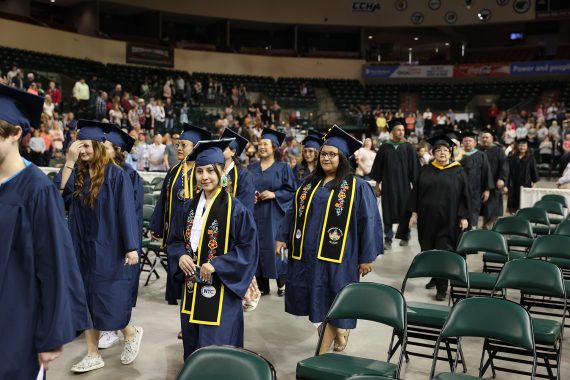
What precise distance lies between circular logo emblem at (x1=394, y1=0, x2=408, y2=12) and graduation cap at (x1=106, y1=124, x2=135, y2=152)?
95.1 ft

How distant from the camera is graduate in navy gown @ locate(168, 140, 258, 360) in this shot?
12.9 feet

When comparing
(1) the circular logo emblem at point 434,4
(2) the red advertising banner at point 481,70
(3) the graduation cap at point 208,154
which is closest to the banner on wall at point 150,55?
(1) the circular logo emblem at point 434,4

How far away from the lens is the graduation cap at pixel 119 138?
5.04 meters

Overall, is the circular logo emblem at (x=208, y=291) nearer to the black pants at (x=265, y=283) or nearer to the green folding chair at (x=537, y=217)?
the black pants at (x=265, y=283)

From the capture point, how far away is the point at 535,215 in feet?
28.2

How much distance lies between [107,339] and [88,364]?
611 millimetres

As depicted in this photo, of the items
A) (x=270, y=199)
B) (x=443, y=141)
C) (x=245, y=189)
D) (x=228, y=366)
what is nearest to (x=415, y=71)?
(x=443, y=141)

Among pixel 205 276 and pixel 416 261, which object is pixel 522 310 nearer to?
pixel 416 261

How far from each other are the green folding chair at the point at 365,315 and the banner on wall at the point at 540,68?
2850 centimetres

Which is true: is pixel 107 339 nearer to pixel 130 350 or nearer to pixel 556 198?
pixel 130 350

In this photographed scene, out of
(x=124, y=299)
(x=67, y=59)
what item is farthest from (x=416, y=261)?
(x=67, y=59)

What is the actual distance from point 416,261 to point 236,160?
2.06 metres

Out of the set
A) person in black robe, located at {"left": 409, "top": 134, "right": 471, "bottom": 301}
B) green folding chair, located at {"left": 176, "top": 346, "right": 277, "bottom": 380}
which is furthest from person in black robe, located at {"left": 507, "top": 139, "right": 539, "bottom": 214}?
green folding chair, located at {"left": 176, "top": 346, "right": 277, "bottom": 380}

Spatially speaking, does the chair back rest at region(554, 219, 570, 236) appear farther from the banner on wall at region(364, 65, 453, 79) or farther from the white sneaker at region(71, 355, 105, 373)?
the banner on wall at region(364, 65, 453, 79)
